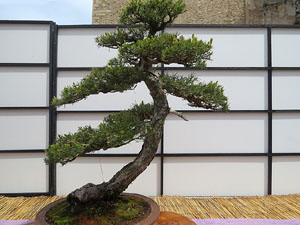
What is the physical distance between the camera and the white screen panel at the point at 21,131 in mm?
2520

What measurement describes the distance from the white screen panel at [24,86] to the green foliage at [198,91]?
1.77m

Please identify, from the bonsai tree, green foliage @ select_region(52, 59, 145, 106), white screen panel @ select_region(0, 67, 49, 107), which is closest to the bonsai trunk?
the bonsai tree

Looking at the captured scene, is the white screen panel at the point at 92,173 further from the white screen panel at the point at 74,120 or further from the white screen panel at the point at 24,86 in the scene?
the white screen panel at the point at 24,86

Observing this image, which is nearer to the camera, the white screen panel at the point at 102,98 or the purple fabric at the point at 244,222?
the purple fabric at the point at 244,222

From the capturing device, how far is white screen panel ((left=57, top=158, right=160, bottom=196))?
2.55 metres

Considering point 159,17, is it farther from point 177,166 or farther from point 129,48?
point 177,166

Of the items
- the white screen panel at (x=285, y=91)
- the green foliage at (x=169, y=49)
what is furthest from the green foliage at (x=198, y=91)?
the white screen panel at (x=285, y=91)

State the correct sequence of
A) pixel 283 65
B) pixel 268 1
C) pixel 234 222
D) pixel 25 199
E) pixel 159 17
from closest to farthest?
pixel 159 17 → pixel 234 222 → pixel 25 199 → pixel 283 65 → pixel 268 1

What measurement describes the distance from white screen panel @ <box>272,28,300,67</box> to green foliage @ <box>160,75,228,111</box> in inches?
67.9

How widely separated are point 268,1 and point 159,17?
251 inches

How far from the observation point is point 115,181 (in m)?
1.33

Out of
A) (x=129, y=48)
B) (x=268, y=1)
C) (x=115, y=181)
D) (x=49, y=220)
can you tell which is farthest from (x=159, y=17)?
(x=268, y=1)

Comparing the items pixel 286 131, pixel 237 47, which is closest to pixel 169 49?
pixel 237 47

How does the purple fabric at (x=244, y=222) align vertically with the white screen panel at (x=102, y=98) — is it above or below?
below
